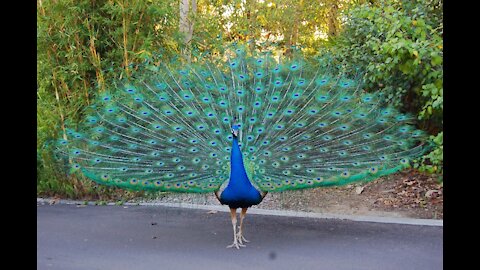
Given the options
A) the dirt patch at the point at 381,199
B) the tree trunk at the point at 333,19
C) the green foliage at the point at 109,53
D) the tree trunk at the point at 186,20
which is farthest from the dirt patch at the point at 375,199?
the tree trunk at the point at 333,19

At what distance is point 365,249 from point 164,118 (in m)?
2.21

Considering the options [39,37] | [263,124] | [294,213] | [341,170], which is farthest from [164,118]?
[39,37]

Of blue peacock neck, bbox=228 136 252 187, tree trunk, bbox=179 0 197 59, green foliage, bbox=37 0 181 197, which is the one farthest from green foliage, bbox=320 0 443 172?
green foliage, bbox=37 0 181 197

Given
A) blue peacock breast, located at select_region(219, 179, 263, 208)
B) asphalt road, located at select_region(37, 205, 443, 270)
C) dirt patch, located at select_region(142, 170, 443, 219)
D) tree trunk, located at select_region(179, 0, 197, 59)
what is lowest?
asphalt road, located at select_region(37, 205, 443, 270)

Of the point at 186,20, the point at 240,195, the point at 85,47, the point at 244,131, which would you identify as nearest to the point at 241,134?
the point at 244,131

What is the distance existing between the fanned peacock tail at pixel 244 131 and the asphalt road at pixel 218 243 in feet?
1.96

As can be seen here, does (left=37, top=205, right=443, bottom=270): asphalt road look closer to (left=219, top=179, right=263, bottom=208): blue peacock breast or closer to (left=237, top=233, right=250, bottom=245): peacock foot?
(left=237, top=233, right=250, bottom=245): peacock foot

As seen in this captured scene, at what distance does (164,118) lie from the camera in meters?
5.46

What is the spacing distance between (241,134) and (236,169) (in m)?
0.51

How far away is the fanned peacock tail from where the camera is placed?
5.08 m

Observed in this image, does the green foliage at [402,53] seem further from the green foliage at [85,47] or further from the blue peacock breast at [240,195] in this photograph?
the green foliage at [85,47]

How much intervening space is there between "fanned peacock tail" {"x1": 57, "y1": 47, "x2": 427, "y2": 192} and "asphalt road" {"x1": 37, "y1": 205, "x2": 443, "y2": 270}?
0.60 m

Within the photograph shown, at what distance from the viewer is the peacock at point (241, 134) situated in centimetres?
503

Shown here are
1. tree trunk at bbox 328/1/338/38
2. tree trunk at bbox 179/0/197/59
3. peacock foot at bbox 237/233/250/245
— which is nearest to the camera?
peacock foot at bbox 237/233/250/245
